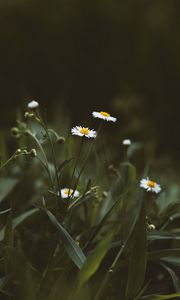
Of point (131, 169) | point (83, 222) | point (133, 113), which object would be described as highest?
point (133, 113)

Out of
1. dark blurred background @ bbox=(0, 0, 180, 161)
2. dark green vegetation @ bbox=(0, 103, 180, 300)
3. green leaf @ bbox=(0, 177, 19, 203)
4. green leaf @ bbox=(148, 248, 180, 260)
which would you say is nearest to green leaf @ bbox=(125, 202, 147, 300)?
dark green vegetation @ bbox=(0, 103, 180, 300)

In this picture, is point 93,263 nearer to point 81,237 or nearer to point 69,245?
point 69,245

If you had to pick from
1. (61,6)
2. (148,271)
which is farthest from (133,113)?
(148,271)

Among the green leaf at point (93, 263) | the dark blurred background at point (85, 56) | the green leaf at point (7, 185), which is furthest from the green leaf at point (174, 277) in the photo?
the dark blurred background at point (85, 56)

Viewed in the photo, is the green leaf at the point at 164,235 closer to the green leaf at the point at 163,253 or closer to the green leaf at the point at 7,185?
the green leaf at the point at 163,253

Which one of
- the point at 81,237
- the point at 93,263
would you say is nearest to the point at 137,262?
the point at 93,263

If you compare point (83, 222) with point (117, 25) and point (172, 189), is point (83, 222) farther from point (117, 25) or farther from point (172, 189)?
point (117, 25)
